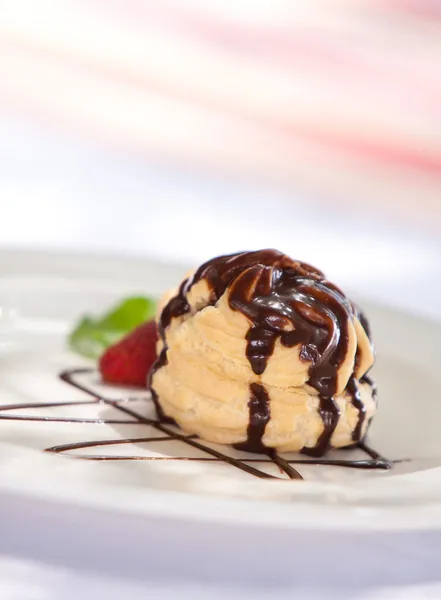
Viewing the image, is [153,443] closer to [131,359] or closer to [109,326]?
[131,359]

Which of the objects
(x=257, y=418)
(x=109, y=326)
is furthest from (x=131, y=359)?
(x=257, y=418)

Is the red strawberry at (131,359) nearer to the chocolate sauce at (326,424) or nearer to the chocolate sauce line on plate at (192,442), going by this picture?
the chocolate sauce line on plate at (192,442)

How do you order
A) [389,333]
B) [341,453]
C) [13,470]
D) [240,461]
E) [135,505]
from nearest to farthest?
[135,505] → [13,470] → [240,461] → [341,453] → [389,333]

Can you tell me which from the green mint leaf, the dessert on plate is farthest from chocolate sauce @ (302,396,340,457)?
the green mint leaf

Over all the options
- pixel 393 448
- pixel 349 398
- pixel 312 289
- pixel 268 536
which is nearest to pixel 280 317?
pixel 312 289

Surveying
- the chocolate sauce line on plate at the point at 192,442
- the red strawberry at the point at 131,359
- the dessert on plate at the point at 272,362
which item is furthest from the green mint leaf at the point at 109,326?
the dessert on plate at the point at 272,362

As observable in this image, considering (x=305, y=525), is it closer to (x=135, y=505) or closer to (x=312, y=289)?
(x=135, y=505)
